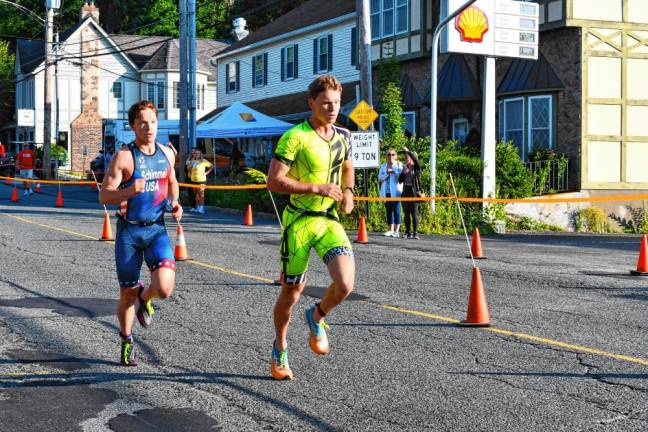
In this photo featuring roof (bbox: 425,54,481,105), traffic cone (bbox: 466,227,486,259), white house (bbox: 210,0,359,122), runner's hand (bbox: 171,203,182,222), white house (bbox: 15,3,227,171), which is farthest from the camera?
white house (bbox: 15,3,227,171)

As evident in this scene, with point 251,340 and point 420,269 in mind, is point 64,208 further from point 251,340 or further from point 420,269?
point 251,340

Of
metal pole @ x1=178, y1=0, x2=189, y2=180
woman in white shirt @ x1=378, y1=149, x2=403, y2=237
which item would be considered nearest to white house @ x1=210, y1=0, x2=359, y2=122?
metal pole @ x1=178, y1=0, x2=189, y2=180

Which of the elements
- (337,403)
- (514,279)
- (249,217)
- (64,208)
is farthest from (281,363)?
(64,208)

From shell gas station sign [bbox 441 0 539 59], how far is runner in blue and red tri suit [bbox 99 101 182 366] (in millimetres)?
18695

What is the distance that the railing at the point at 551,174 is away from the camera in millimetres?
27078

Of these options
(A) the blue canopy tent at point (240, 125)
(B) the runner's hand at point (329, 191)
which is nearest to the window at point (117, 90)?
(A) the blue canopy tent at point (240, 125)

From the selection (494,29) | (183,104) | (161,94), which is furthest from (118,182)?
(161,94)

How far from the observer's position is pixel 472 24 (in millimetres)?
25578

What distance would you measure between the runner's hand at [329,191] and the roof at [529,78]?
71.8 feet

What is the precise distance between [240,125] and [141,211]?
2658 centimetres

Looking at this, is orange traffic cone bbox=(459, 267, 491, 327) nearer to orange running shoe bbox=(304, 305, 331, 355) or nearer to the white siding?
orange running shoe bbox=(304, 305, 331, 355)

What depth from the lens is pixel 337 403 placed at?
257 inches

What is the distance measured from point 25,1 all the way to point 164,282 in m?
76.0

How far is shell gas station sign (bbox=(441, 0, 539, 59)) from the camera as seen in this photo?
25391mm
